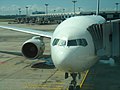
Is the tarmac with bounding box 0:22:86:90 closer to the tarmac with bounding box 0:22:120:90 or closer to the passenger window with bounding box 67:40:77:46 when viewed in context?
the tarmac with bounding box 0:22:120:90

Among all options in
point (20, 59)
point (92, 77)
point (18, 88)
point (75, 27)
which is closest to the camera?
point (75, 27)

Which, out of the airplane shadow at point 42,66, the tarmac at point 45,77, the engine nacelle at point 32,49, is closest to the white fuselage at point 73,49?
the tarmac at point 45,77

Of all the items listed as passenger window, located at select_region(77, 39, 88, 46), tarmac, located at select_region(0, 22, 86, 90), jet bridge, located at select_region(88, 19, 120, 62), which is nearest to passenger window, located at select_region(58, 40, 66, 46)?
passenger window, located at select_region(77, 39, 88, 46)

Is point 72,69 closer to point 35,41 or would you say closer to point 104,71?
point 104,71

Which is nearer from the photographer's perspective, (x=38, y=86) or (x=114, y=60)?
(x=38, y=86)

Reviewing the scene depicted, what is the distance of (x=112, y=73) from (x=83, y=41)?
19.5 feet

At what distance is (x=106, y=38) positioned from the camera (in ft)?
40.8

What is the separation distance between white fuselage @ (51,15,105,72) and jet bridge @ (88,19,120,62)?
492mm

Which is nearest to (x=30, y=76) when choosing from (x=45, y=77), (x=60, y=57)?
(x=45, y=77)

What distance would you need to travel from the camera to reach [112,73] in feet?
51.4

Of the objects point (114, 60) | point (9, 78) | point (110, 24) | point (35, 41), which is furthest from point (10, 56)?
point (110, 24)

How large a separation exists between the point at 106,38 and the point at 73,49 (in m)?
3.02

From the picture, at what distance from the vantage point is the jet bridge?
11516mm

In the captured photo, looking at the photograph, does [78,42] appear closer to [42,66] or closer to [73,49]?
[73,49]
